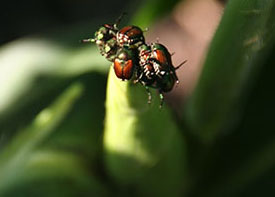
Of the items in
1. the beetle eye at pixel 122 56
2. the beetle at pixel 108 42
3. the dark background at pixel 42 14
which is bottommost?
the beetle eye at pixel 122 56

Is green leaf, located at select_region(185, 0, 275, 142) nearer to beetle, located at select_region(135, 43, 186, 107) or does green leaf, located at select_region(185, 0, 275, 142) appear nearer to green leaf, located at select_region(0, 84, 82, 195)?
beetle, located at select_region(135, 43, 186, 107)

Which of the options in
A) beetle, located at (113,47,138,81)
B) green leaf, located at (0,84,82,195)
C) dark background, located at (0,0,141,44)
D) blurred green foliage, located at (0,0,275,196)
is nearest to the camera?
beetle, located at (113,47,138,81)

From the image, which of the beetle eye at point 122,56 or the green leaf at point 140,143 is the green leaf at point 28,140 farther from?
the beetle eye at point 122,56

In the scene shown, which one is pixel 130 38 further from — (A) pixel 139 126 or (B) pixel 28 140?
(B) pixel 28 140

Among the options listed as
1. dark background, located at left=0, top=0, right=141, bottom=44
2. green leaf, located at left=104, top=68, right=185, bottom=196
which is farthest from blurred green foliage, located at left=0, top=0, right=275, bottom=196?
dark background, located at left=0, top=0, right=141, bottom=44

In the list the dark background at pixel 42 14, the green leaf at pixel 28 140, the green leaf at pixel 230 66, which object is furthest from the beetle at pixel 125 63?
the dark background at pixel 42 14

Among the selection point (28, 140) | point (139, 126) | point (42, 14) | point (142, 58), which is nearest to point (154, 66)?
point (142, 58)
